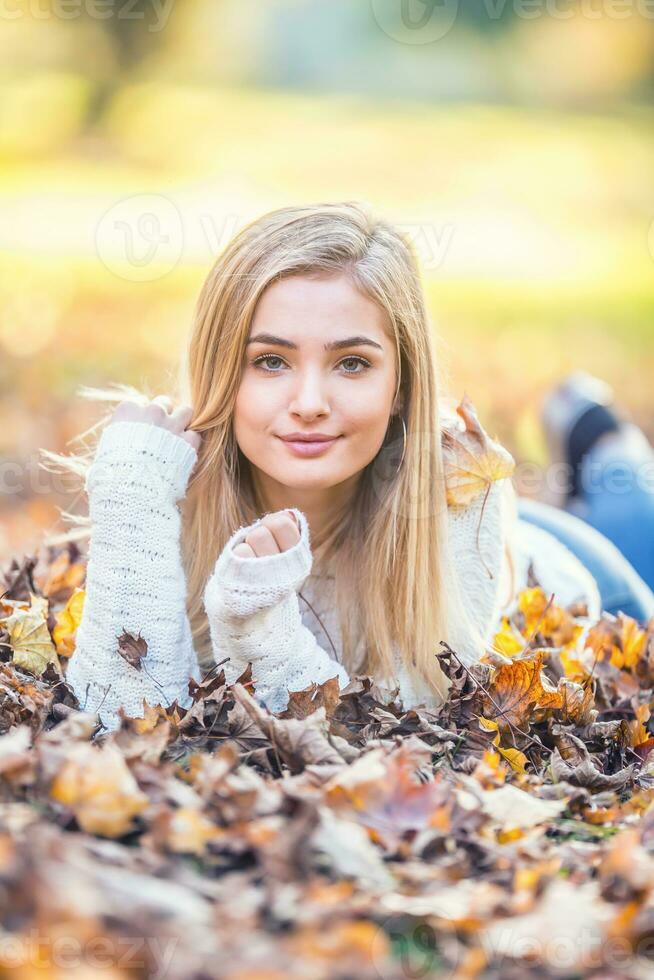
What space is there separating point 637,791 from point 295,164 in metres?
9.84

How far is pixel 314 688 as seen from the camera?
2010 millimetres

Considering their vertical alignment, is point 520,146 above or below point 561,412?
above

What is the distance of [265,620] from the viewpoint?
2.05 meters

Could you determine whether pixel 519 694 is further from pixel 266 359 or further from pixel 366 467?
pixel 266 359

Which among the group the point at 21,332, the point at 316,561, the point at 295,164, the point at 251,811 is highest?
the point at 295,164

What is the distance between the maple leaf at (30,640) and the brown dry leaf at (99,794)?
0.87 metres

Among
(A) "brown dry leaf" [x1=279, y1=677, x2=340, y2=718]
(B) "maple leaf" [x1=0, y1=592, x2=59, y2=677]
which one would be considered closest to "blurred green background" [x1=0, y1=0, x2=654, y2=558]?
(B) "maple leaf" [x1=0, y1=592, x2=59, y2=677]

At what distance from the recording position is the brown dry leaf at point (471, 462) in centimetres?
249

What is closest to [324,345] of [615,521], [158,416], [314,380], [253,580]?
[314,380]

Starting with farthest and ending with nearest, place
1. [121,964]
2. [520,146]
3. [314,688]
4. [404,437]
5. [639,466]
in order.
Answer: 1. [520,146]
2. [639,466]
3. [404,437]
4. [314,688]
5. [121,964]

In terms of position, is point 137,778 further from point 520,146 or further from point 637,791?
point 520,146

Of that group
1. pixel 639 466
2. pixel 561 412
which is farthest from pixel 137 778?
pixel 561 412

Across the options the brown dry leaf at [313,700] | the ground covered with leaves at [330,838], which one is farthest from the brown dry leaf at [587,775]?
the brown dry leaf at [313,700]

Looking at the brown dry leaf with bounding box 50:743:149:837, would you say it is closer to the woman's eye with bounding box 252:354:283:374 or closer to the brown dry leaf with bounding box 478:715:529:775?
the brown dry leaf with bounding box 478:715:529:775
